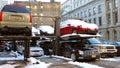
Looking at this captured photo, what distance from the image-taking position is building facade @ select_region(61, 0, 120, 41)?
57.9m

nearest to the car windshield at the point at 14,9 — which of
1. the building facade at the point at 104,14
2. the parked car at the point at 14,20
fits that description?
the parked car at the point at 14,20

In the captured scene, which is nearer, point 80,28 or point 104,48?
point 80,28

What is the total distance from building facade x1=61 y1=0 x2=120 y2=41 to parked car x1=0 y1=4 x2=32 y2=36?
31019mm

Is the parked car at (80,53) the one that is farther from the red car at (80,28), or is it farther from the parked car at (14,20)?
the parked car at (14,20)

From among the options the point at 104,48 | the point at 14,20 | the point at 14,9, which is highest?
the point at 14,9

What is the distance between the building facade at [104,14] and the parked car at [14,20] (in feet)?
102

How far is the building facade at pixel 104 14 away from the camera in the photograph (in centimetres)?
5791

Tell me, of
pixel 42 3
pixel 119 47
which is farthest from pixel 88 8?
pixel 119 47

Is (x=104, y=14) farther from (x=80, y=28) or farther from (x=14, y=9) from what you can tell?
(x=14, y=9)

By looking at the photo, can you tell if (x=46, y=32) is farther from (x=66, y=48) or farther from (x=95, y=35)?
(x=95, y=35)

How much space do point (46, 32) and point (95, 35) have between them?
5.88 metres

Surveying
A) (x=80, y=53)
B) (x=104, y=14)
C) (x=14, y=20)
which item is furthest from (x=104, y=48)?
(x=104, y=14)

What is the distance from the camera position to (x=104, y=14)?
62.8m

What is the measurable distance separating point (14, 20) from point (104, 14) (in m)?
48.0
